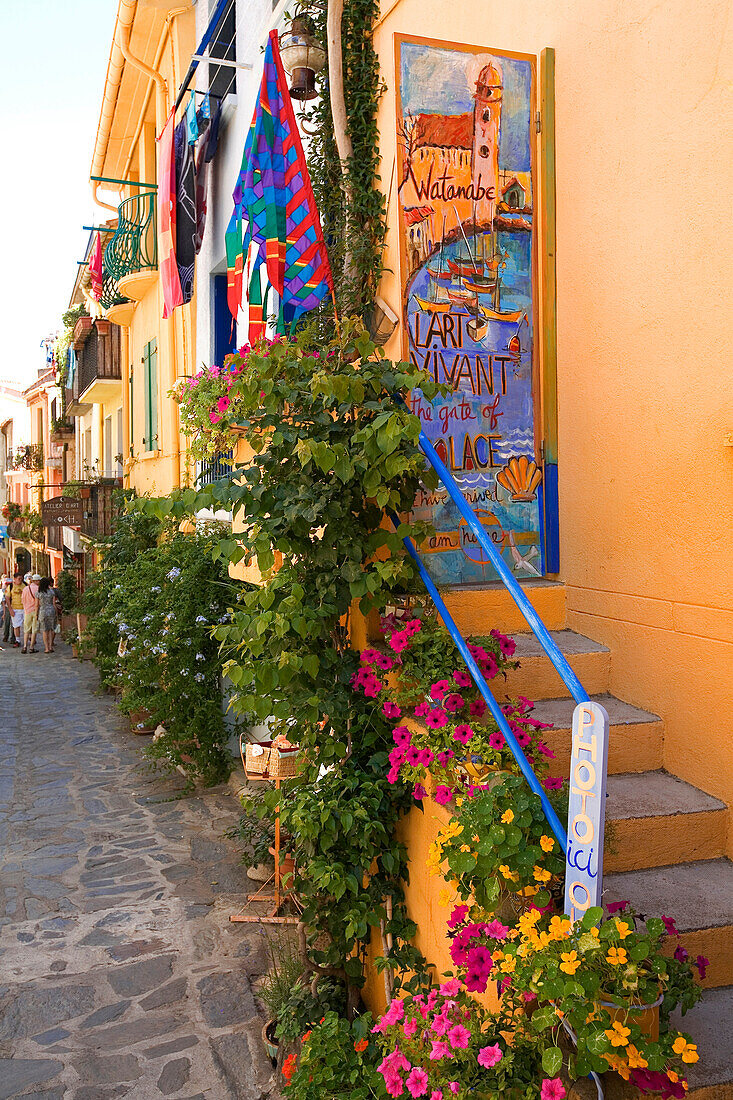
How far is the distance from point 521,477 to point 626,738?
4.81 ft

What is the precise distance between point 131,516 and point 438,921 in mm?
10468

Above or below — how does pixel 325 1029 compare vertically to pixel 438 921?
below

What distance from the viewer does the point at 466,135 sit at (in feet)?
14.4

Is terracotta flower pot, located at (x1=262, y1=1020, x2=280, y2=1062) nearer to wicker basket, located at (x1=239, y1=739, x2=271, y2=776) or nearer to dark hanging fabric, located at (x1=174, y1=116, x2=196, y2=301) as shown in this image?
wicker basket, located at (x1=239, y1=739, x2=271, y2=776)

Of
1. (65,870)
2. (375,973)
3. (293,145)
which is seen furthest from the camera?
(65,870)

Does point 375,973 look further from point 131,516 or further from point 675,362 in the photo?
point 131,516

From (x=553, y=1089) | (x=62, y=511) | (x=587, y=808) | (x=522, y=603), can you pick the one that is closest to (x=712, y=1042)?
(x=553, y=1089)

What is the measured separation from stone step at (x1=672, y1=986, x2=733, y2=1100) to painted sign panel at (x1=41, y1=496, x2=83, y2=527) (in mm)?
17435

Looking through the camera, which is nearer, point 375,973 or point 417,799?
point 417,799

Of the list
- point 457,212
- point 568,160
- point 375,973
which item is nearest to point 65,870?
point 375,973

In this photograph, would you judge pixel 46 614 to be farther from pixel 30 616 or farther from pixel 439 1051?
pixel 439 1051

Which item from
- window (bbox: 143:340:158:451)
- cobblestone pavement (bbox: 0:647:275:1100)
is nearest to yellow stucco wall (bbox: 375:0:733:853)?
cobblestone pavement (bbox: 0:647:275:1100)

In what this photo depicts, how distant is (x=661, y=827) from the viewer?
11.2 ft

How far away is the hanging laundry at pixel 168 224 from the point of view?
31.2ft
